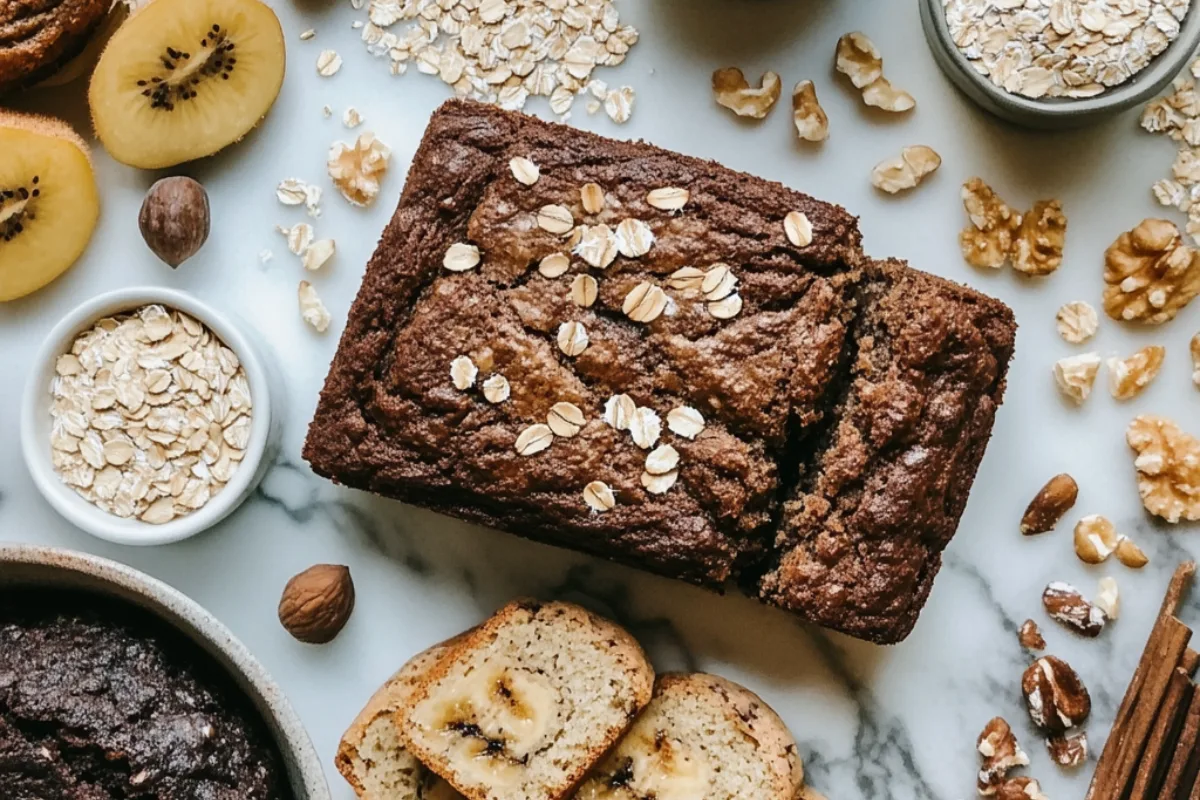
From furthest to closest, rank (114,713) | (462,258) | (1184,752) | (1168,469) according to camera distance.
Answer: (1168,469)
(1184,752)
(462,258)
(114,713)

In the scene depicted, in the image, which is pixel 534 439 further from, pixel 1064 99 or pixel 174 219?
pixel 1064 99

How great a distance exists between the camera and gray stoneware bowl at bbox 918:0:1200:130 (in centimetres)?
219

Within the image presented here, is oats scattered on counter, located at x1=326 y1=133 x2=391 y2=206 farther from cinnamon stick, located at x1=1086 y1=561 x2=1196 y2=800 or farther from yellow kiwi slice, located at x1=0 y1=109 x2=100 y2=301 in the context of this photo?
cinnamon stick, located at x1=1086 y1=561 x2=1196 y2=800

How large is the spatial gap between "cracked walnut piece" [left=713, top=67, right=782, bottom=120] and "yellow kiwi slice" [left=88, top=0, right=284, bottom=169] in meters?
0.90

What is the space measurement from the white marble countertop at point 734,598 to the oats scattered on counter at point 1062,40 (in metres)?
0.20

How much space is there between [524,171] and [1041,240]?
3.48 ft

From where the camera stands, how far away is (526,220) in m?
2.17

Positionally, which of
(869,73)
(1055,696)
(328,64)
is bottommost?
(1055,696)

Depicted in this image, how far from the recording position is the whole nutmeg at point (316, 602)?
7.80ft

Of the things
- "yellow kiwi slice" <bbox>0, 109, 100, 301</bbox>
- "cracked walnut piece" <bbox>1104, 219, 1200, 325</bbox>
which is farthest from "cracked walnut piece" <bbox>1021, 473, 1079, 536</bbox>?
"yellow kiwi slice" <bbox>0, 109, 100, 301</bbox>

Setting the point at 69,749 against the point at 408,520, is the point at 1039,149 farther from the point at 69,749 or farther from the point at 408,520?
the point at 69,749

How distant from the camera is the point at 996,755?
94.5 inches

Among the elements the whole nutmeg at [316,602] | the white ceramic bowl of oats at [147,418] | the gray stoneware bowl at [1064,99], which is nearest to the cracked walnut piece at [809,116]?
the gray stoneware bowl at [1064,99]

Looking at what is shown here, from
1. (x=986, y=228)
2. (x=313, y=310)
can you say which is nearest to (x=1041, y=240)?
(x=986, y=228)
